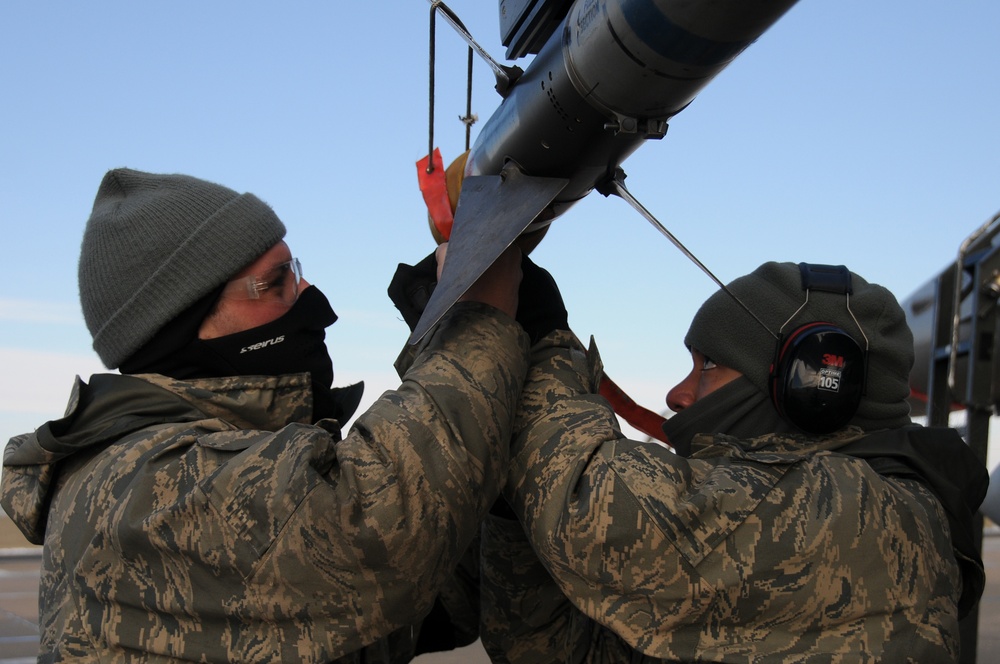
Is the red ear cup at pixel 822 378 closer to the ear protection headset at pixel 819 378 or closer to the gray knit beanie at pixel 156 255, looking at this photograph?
the ear protection headset at pixel 819 378

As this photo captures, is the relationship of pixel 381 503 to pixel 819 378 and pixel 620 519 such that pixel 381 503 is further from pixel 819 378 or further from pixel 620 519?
pixel 819 378

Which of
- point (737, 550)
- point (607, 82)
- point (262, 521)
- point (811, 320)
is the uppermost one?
point (607, 82)

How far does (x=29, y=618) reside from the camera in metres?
8.70

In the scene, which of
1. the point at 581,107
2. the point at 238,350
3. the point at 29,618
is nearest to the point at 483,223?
the point at 581,107

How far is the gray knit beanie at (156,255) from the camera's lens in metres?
2.41

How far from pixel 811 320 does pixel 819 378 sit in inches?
9.3

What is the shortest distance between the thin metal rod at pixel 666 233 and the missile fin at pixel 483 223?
0.15m

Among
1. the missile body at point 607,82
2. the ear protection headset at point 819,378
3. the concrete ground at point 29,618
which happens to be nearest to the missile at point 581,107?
the missile body at point 607,82

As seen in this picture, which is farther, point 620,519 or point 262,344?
point 262,344

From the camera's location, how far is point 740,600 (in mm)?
2133

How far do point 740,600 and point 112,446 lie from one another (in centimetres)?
137

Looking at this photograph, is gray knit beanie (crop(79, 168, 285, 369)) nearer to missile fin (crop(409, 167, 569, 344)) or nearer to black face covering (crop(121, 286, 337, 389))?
black face covering (crop(121, 286, 337, 389))

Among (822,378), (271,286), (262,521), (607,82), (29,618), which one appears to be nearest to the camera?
(262,521)

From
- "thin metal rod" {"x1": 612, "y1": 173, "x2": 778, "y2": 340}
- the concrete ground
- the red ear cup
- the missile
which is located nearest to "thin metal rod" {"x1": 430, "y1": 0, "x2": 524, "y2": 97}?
the missile
